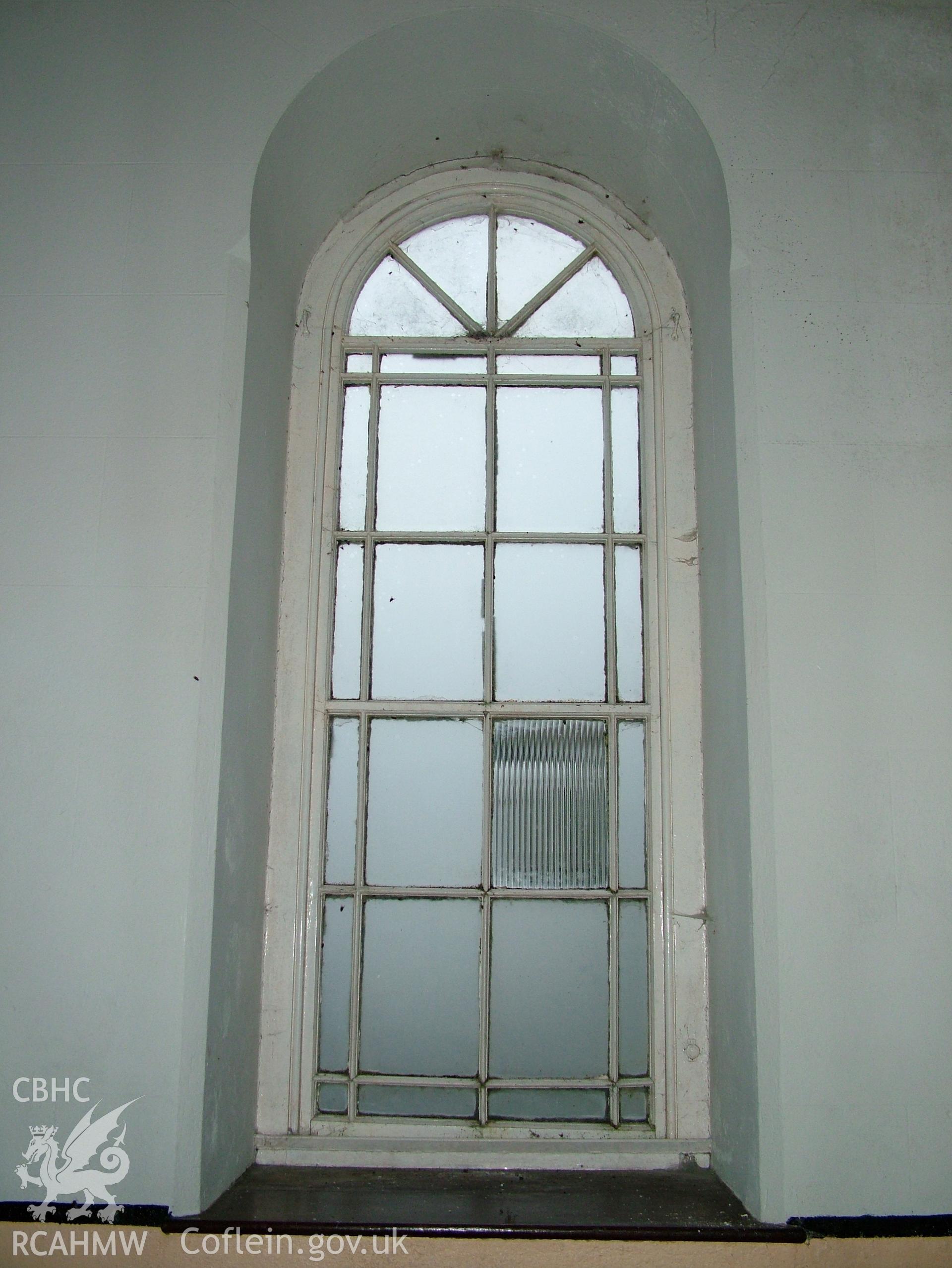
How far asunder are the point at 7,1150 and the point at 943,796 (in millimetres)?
1878

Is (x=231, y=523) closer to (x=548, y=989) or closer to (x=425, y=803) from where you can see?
→ (x=425, y=803)

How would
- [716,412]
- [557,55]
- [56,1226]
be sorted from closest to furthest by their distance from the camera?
[56,1226] → [716,412] → [557,55]

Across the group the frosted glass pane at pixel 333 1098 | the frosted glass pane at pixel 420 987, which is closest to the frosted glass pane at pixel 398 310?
the frosted glass pane at pixel 420 987

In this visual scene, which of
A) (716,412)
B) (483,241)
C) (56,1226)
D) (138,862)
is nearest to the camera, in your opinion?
(56,1226)

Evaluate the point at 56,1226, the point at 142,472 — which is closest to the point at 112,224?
the point at 142,472

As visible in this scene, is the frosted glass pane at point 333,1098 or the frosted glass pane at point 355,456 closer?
the frosted glass pane at point 333,1098

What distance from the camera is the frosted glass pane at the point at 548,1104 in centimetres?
198

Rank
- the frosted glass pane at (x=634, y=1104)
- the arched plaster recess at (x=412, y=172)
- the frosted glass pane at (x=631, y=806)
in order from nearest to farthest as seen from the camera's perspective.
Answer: the arched plaster recess at (x=412, y=172), the frosted glass pane at (x=634, y=1104), the frosted glass pane at (x=631, y=806)

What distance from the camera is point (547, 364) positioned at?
93.0 inches

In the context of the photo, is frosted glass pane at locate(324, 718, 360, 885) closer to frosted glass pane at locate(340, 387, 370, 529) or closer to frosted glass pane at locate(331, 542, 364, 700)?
frosted glass pane at locate(331, 542, 364, 700)

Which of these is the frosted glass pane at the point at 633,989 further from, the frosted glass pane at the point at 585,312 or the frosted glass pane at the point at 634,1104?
the frosted glass pane at the point at 585,312

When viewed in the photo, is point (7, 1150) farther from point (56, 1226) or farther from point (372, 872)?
Result: point (372, 872)

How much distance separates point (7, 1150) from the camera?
5.43 ft

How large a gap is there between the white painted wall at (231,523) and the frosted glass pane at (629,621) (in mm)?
416
